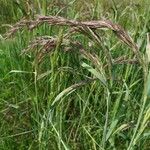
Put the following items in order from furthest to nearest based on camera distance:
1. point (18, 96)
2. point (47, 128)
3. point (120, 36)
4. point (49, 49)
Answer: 1. point (18, 96)
2. point (47, 128)
3. point (49, 49)
4. point (120, 36)

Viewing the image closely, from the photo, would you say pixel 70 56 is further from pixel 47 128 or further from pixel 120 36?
pixel 120 36

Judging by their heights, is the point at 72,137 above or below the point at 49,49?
below

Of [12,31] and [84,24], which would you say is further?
[12,31]

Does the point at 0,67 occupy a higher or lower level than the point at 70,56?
lower

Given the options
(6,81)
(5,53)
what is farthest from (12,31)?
(5,53)

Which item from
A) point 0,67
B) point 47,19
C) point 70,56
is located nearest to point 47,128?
point 70,56

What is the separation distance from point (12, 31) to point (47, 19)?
0.20 metres

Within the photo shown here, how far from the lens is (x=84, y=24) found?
86cm

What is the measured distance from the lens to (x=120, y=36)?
837 millimetres

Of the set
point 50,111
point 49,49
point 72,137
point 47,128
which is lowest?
point 72,137

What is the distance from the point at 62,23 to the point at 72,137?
0.74 m

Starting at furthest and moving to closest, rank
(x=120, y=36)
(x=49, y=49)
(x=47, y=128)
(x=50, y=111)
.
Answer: (x=47, y=128), (x=50, y=111), (x=49, y=49), (x=120, y=36)

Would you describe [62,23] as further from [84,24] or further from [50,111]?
[50,111]

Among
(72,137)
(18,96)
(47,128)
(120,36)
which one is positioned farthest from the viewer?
(18,96)
